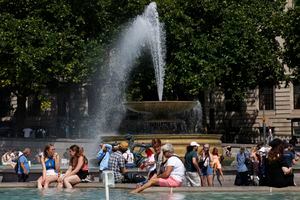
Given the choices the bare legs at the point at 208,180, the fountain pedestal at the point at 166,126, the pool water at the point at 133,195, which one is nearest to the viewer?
the pool water at the point at 133,195

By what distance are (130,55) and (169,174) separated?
32.1m

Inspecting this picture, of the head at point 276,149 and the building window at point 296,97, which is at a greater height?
the building window at point 296,97

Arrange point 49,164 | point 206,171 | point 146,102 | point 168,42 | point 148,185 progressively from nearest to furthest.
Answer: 1. point 148,185
2. point 49,164
3. point 206,171
4. point 146,102
5. point 168,42

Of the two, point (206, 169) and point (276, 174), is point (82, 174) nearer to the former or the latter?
point (206, 169)

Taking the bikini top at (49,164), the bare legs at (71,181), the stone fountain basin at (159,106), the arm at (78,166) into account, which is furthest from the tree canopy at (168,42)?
the bare legs at (71,181)

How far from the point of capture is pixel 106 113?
53.8m

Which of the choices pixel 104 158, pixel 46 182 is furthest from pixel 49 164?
pixel 104 158

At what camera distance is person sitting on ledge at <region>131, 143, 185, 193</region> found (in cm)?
1507

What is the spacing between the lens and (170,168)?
49.5 ft

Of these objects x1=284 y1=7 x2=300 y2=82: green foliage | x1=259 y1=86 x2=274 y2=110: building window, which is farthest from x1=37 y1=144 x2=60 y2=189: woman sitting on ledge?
x1=259 y1=86 x2=274 y2=110: building window

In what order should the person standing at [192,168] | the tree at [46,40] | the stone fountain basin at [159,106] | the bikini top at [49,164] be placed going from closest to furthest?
the bikini top at [49,164], the person standing at [192,168], the stone fountain basin at [159,106], the tree at [46,40]

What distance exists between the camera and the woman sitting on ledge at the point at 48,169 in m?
17.1

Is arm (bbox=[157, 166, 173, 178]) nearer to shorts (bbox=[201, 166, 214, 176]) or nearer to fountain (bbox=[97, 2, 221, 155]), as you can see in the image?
shorts (bbox=[201, 166, 214, 176])

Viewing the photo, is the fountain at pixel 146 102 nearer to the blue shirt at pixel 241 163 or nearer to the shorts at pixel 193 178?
the blue shirt at pixel 241 163
